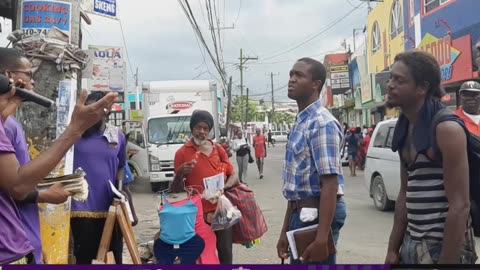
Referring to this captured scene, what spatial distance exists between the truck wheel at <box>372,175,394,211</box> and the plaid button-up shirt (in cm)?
698

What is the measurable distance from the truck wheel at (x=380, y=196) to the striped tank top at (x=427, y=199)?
728cm

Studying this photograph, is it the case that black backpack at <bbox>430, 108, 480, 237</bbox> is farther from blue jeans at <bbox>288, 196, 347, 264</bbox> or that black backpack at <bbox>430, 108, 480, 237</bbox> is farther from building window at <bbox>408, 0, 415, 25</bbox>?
building window at <bbox>408, 0, 415, 25</bbox>

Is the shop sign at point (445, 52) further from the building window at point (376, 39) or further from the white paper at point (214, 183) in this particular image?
the white paper at point (214, 183)

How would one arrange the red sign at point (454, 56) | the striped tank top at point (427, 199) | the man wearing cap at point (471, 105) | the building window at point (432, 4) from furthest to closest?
the building window at point (432, 4) → the red sign at point (454, 56) → the man wearing cap at point (471, 105) → the striped tank top at point (427, 199)

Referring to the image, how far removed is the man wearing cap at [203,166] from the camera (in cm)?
438

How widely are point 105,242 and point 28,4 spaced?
1901mm

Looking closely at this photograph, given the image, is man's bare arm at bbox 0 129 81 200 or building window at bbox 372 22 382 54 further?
building window at bbox 372 22 382 54

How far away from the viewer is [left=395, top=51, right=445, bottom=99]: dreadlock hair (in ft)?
8.27

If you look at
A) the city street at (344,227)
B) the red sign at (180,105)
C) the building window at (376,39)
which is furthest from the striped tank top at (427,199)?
the building window at (376,39)

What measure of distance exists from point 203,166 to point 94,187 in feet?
3.16

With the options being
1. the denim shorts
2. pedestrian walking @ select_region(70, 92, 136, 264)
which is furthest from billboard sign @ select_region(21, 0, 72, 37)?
the denim shorts

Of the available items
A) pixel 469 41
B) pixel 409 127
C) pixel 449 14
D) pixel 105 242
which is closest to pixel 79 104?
pixel 409 127

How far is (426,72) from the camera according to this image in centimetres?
252

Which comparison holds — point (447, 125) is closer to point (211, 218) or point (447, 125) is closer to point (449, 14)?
point (211, 218)
